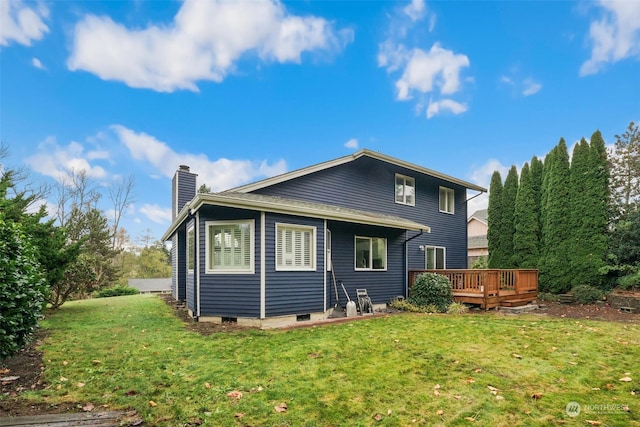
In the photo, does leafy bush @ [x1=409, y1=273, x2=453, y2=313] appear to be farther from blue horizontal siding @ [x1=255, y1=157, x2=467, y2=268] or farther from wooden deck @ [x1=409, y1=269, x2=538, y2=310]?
blue horizontal siding @ [x1=255, y1=157, x2=467, y2=268]

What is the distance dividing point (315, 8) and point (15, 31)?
35.7ft

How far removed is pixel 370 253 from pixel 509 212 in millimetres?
8706

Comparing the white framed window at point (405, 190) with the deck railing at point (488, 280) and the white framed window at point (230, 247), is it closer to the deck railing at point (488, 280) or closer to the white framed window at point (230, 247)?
the deck railing at point (488, 280)

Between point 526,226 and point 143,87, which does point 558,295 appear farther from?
point 143,87

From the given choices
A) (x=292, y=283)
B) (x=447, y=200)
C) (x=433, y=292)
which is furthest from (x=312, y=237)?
(x=447, y=200)

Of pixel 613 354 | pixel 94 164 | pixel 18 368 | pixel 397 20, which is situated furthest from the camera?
pixel 94 164

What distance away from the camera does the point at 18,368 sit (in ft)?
16.4

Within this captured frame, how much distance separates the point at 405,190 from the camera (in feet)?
49.2

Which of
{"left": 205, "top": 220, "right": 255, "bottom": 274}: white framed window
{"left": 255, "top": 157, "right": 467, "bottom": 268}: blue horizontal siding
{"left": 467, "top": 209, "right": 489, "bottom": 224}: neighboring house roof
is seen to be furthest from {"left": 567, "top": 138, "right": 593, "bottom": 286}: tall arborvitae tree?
{"left": 467, "top": 209, "right": 489, "bottom": 224}: neighboring house roof

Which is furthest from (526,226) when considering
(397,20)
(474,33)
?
(397,20)

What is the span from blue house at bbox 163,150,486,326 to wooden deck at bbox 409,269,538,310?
197cm

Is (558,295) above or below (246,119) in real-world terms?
below

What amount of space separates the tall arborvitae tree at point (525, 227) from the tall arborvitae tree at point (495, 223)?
29.9 inches

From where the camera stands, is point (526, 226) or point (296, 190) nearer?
point (296, 190)
